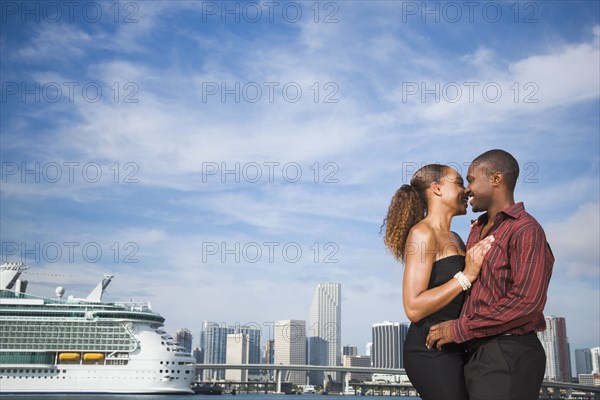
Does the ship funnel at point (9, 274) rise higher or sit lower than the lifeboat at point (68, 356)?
higher

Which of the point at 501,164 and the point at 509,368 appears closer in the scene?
the point at 509,368

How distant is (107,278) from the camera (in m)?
69.4

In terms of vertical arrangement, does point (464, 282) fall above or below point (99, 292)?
below

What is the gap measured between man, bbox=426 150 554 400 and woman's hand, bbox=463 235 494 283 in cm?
3

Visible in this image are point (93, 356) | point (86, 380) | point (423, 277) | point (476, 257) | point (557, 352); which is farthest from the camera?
point (557, 352)

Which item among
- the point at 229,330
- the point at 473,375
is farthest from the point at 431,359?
the point at 229,330

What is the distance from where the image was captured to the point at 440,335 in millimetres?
3223

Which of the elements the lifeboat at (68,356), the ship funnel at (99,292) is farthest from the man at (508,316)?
the ship funnel at (99,292)

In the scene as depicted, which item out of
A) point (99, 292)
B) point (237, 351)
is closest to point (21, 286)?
point (99, 292)

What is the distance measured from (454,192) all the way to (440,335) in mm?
894

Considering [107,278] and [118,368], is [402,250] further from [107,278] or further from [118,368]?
[107,278]

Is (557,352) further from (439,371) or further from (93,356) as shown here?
(439,371)

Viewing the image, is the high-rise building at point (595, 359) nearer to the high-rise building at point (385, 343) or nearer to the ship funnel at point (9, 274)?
the high-rise building at point (385, 343)

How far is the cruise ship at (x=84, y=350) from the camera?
61094 millimetres
